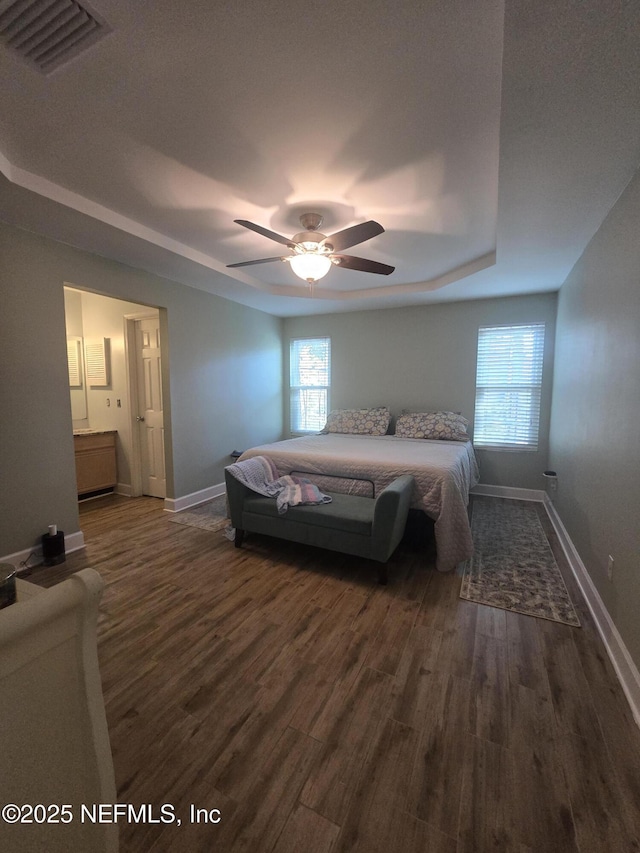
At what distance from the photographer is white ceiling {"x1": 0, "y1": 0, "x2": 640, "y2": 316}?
1.17m

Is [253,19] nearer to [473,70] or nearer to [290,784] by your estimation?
[473,70]

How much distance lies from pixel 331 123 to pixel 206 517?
132 inches

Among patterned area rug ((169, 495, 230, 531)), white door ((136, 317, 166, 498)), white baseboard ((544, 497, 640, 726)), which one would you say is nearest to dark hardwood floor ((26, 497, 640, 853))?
white baseboard ((544, 497, 640, 726))

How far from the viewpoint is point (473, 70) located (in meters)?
1.35

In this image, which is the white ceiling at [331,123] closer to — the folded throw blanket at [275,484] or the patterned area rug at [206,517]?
the folded throw blanket at [275,484]

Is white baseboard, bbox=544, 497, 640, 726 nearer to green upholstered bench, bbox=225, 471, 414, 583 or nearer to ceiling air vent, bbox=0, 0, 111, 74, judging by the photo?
green upholstered bench, bbox=225, 471, 414, 583

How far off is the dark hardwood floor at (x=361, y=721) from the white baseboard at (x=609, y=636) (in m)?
0.05

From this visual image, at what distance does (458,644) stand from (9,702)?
1.87m

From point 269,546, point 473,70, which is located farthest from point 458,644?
point 473,70

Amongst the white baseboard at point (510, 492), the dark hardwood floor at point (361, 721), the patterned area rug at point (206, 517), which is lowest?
the patterned area rug at point (206, 517)

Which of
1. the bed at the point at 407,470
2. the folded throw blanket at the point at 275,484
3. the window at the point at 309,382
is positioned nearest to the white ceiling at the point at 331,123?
the bed at the point at 407,470

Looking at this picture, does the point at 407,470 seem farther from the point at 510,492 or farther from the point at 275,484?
the point at 510,492

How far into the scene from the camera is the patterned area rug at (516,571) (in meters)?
2.13

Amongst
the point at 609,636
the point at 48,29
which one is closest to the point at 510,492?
the point at 609,636
